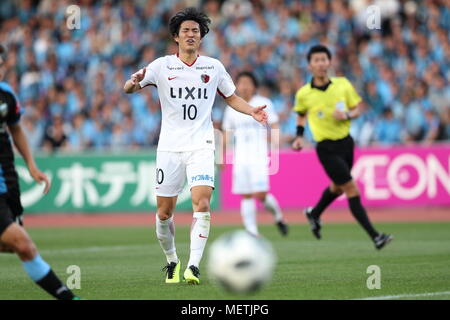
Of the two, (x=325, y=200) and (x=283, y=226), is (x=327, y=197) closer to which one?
(x=325, y=200)

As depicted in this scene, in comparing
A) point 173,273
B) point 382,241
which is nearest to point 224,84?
point 173,273

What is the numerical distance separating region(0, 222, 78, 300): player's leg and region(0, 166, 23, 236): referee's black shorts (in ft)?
0.18

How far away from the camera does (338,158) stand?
1413cm

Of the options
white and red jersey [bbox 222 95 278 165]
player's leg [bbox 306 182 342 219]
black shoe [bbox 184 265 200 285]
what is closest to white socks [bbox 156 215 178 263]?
black shoe [bbox 184 265 200 285]

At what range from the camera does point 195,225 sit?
1001 cm

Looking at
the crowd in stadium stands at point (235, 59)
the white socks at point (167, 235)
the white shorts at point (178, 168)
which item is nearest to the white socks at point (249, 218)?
the white socks at point (167, 235)

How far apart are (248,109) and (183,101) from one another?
0.70 metres

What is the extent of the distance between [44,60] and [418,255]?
1563 cm

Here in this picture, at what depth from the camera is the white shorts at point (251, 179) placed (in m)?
16.7

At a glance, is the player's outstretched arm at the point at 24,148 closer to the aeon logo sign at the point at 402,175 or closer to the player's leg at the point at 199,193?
the player's leg at the point at 199,193

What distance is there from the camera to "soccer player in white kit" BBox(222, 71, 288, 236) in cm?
1650

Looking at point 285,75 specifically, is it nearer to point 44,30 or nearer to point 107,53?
point 107,53

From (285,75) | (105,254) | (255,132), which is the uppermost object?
(285,75)
